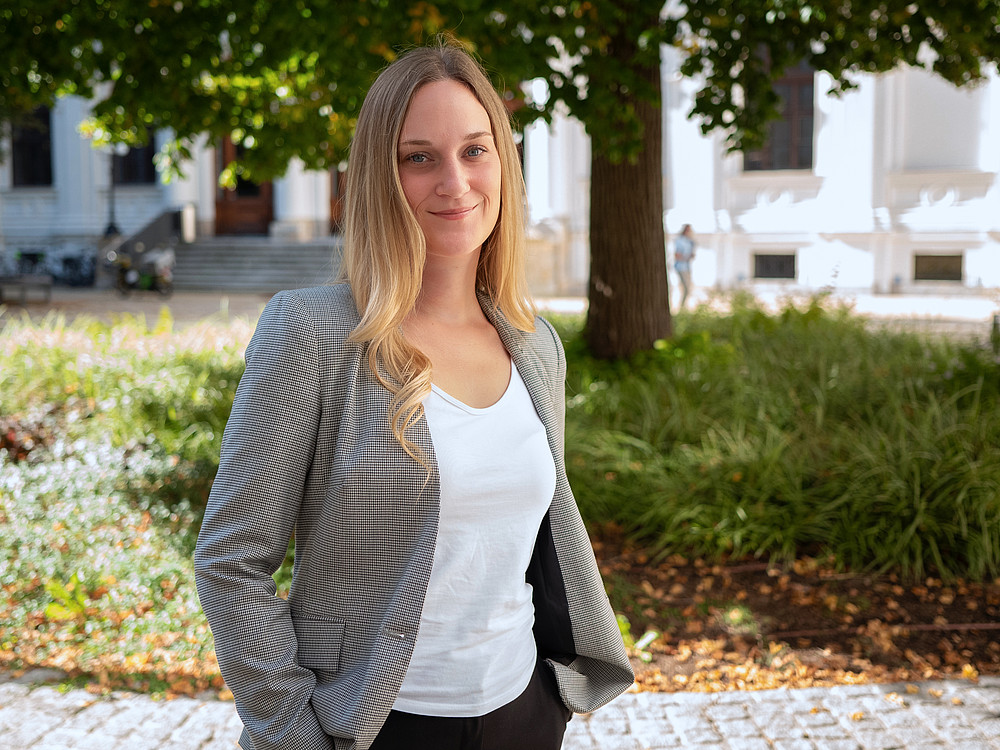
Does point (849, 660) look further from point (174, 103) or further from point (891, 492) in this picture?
point (174, 103)

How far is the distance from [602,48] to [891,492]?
11.5 feet

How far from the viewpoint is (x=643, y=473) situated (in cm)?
560

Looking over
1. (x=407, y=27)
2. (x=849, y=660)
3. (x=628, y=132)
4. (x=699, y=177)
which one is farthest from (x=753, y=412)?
(x=699, y=177)

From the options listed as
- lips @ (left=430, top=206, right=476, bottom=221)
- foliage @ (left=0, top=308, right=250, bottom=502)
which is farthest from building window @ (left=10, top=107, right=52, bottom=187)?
lips @ (left=430, top=206, right=476, bottom=221)

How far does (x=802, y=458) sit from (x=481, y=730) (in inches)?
165

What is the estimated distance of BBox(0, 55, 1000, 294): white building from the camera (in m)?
19.0

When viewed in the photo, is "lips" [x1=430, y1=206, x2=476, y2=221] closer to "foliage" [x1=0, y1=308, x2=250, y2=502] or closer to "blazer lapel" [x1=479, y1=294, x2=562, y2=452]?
"blazer lapel" [x1=479, y1=294, x2=562, y2=452]

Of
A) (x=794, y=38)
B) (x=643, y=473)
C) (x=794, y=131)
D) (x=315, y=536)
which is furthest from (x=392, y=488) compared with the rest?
Answer: (x=794, y=131)

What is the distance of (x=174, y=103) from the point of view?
24.3ft

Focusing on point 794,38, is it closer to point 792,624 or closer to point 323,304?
point 792,624

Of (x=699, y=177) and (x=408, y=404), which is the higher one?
(x=699, y=177)

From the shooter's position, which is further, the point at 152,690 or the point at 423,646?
the point at 152,690

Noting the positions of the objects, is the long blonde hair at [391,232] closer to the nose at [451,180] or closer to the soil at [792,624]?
the nose at [451,180]

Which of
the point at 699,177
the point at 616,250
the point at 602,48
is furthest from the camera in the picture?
the point at 699,177
